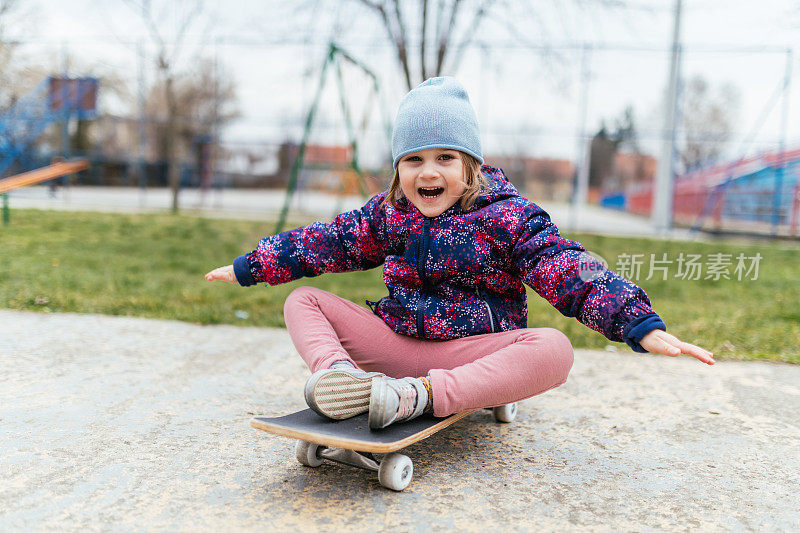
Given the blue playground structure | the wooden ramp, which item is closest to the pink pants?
the wooden ramp

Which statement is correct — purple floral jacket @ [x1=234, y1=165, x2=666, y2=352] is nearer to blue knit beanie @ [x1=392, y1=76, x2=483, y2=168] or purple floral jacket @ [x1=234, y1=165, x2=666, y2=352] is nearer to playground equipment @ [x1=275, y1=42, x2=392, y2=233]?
blue knit beanie @ [x1=392, y1=76, x2=483, y2=168]

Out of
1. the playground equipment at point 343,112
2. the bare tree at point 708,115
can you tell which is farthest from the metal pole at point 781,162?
the playground equipment at point 343,112

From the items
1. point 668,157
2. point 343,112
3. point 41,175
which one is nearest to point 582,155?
point 668,157

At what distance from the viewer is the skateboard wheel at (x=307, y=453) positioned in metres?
1.58

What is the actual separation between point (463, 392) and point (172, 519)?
69 cm

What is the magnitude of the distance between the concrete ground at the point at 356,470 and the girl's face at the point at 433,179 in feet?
2.24

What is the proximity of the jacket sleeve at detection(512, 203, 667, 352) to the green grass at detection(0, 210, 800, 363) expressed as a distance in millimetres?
1538

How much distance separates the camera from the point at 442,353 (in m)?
1.83

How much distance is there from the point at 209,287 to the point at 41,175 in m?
6.29

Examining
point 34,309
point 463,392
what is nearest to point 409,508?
point 463,392

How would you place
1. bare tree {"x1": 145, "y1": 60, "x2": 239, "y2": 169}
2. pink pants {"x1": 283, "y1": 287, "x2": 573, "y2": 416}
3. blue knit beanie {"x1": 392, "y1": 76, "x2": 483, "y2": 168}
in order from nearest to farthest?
pink pants {"x1": 283, "y1": 287, "x2": 573, "y2": 416}, blue knit beanie {"x1": 392, "y1": 76, "x2": 483, "y2": 168}, bare tree {"x1": 145, "y1": 60, "x2": 239, "y2": 169}

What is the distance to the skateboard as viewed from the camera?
136 cm

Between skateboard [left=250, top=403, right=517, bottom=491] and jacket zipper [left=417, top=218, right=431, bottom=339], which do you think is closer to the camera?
skateboard [left=250, top=403, right=517, bottom=491]

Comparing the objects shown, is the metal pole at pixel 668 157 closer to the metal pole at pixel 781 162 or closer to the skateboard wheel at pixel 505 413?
the metal pole at pixel 781 162
